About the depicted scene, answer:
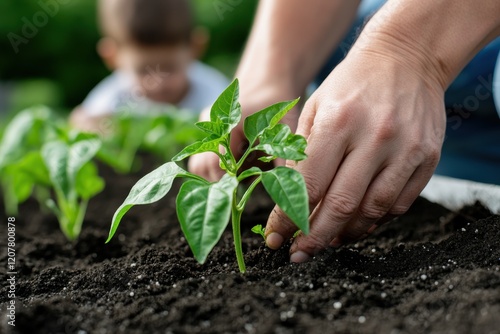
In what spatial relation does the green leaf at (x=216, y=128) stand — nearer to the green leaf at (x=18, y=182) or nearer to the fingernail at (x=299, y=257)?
the fingernail at (x=299, y=257)

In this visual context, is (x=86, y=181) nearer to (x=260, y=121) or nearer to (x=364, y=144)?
(x=260, y=121)

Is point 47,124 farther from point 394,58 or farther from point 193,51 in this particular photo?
point 193,51

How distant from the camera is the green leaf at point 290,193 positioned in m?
1.02

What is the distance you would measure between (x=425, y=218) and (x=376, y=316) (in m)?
0.87

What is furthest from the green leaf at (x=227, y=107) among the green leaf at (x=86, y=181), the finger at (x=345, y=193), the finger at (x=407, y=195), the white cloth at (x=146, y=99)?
the white cloth at (x=146, y=99)

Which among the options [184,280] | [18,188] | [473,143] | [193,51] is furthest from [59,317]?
[193,51]

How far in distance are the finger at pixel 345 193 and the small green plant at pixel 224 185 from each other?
16cm

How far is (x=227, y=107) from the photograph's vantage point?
48.8 inches

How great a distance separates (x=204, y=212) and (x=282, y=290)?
0.23 m

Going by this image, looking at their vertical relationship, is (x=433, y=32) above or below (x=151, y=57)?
above

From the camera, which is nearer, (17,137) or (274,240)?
(274,240)

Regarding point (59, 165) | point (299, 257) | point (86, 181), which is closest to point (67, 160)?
point (59, 165)

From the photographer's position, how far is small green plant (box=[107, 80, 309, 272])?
101cm

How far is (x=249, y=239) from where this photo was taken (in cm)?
168
